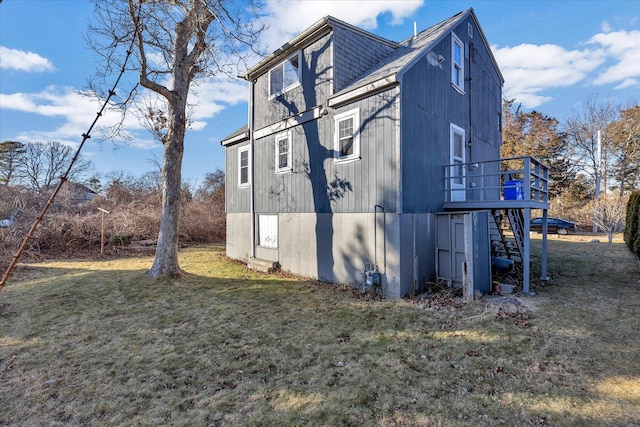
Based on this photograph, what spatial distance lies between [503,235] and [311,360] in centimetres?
785

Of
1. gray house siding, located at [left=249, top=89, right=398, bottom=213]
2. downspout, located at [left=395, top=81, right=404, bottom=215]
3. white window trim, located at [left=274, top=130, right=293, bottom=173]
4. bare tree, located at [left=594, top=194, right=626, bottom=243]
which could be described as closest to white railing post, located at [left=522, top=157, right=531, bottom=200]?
downspout, located at [left=395, top=81, right=404, bottom=215]

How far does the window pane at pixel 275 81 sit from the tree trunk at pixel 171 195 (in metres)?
3.20

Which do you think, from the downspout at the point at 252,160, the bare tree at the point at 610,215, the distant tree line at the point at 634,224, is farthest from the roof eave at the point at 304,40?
the bare tree at the point at 610,215

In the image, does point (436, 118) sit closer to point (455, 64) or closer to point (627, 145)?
point (455, 64)

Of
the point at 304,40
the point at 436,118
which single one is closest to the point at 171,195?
the point at 304,40

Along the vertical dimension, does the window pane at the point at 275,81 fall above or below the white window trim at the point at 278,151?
above

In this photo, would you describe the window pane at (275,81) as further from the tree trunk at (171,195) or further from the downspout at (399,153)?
the downspout at (399,153)

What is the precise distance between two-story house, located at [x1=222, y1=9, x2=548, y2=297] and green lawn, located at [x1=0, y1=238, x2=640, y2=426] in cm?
145

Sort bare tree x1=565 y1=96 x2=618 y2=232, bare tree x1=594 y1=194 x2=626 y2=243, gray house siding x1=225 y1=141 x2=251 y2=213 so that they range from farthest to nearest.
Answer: bare tree x1=565 y1=96 x2=618 y2=232
bare tree x1=594 y1=194 x2=626 y2=243
gray house siding x1=225 y1=141 x2=251 y2=213

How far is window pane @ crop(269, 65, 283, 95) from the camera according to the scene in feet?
33.6

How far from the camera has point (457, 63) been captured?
9.31 metres

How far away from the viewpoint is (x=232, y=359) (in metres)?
4.01

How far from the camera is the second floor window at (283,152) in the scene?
9.62m

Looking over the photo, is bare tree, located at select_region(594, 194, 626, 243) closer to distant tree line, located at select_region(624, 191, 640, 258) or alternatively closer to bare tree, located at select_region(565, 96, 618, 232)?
distant tree line, located at select_region(624, 191, 640, 258)
